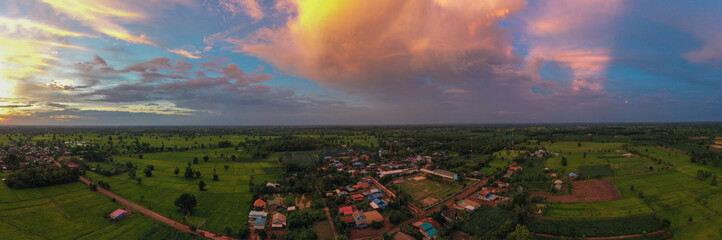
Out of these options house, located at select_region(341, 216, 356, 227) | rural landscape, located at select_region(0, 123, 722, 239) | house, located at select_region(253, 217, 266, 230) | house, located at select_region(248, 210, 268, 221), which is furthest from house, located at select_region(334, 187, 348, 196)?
house, located at select_region(253, 217, 266, 230)

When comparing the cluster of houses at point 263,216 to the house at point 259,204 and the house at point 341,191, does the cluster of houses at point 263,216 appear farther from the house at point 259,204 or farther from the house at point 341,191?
the house at point 341,191

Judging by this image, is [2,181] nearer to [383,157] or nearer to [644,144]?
[383,157]

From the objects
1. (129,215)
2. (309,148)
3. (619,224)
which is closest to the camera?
(619,224)

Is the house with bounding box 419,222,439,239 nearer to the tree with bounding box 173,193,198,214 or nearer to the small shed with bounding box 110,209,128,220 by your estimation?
the tree with bounding box 173,193,198,214

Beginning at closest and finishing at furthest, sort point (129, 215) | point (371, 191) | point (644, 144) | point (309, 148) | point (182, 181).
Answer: point (129, 215)
point (371, 191)
point (182, 181)
point (644, 144)
point (309, 148)

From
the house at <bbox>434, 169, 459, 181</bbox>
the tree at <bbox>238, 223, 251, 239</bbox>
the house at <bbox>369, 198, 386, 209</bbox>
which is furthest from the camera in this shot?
the house at <bbox>434, 169, 459, 181</bbox>

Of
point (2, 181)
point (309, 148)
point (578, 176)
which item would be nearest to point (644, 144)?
point (578, 176)

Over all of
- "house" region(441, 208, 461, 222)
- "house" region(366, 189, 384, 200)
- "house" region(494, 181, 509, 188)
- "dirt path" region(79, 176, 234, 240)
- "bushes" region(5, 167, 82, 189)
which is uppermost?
"bushes" region(5, 167, 82, 189)

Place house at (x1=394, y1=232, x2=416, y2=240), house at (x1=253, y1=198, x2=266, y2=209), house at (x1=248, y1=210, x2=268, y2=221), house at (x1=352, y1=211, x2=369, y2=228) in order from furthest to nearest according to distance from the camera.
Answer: house at (x1=253, y1=198, x2=266, y2=209)
house at (x1=248, y1=210, x2=268, y2=221)
house at (x1=352, y1=211, x2=369, y2=228)
house at (x1=394, y1=232, x2=416, y2=240)
